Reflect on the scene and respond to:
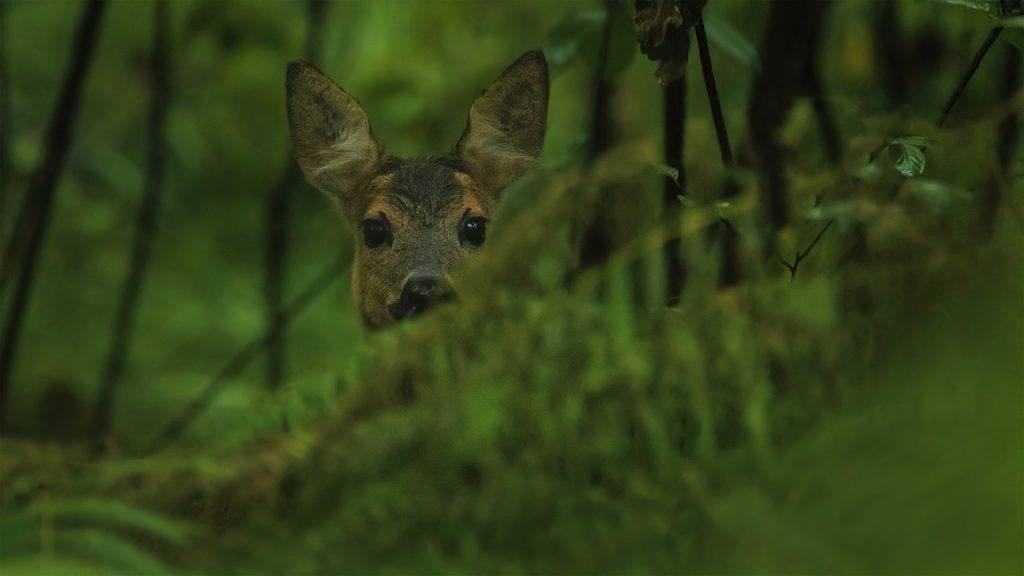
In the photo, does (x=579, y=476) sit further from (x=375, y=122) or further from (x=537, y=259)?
(x=375, y=122)

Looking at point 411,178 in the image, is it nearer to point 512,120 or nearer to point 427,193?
point 427,193

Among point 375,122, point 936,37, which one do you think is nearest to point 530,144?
point 936,37

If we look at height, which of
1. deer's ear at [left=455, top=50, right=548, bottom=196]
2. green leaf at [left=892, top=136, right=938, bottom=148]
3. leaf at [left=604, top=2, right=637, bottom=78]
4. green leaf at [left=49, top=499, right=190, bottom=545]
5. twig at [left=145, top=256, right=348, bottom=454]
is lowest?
green leaf at [left=49, top=499, right=190, bottom=545]

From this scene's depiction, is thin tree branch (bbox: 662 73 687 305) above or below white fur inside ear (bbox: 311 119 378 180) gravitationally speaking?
below

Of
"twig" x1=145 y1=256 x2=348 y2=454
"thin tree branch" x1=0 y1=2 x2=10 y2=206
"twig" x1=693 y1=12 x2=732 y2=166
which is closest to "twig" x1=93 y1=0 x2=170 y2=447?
"twig" x1=145 y1=256 x2=348 y2=454

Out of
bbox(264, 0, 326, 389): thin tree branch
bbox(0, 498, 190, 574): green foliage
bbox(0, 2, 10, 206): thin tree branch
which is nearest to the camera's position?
bbox(0, 498, 190, 574): green foliage

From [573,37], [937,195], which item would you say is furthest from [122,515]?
[573,37]

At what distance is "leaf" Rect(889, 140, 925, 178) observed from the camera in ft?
5.01

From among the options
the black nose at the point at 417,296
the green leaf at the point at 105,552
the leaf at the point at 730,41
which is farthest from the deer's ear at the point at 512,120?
the green leaf at the point at 105,552

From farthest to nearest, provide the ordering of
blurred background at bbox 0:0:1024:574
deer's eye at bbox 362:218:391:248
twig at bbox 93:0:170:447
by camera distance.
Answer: twig at bbox 93:0:170:447 → deer's eye at bbox 362:218:391:248 → blurred background at bbox 0:0:1024:574

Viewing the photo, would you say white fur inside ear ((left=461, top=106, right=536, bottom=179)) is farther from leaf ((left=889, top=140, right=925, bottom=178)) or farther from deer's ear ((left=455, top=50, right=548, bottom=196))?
leaf ((left=889, top=140, right=925, bottom=178))

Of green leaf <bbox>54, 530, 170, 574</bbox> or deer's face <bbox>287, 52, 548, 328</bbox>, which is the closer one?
green leaf <bbox>54, 530, 170, 574</bbox>

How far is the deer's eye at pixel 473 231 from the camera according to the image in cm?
231

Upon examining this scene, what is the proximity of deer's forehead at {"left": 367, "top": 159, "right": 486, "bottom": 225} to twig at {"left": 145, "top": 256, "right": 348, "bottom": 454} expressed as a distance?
0.71 meters
